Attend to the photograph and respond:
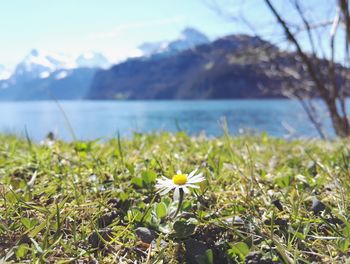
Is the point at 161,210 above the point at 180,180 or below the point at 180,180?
below

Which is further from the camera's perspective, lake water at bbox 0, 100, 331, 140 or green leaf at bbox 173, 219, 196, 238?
lake water at bbox 0, 100, 331, 140

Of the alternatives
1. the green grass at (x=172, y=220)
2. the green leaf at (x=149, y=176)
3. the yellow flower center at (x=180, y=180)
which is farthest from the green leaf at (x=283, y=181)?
the yellow flower center at (x=180, y=180)

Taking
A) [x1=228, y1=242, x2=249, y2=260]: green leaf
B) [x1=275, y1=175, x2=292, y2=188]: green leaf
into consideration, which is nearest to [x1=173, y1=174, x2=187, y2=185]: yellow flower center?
[x1=228, y1=242, x2=249, y2=260]: green leaf

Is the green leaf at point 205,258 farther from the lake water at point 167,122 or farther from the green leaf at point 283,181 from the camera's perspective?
the lake water at point 167,122


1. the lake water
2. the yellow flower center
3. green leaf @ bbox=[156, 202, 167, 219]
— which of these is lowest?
the lake water

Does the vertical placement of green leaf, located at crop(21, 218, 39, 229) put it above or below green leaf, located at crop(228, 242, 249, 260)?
above

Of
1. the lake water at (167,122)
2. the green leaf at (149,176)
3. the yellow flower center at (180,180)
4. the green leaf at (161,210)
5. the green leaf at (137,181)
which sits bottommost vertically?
the lake water at (167,122)

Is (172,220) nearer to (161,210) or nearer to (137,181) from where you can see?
(161,210)

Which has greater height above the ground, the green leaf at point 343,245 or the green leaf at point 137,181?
the green leaf at point 137,181

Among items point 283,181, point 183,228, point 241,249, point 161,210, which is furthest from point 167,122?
point 241,249

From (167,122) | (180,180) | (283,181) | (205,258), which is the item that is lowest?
(167,122)

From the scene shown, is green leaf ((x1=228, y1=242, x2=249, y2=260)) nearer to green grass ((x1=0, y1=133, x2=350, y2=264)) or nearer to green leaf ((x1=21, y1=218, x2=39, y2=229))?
green grass ((x1=0, y1=133, x2=350, y2=264))

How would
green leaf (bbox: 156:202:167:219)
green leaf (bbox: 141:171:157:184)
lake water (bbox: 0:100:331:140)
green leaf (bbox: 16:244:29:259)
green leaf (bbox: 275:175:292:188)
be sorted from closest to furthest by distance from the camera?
green leaf (bbox: 16:244:29:259)
green leaf (bbox: 156:202:167:219)
green leaf (bbox: 141:171:157:184)
green leaf (bbox: 275:175:292:188)
lake water (bbox: 0:100:331:140)

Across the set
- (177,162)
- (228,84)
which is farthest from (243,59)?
(228,84)
